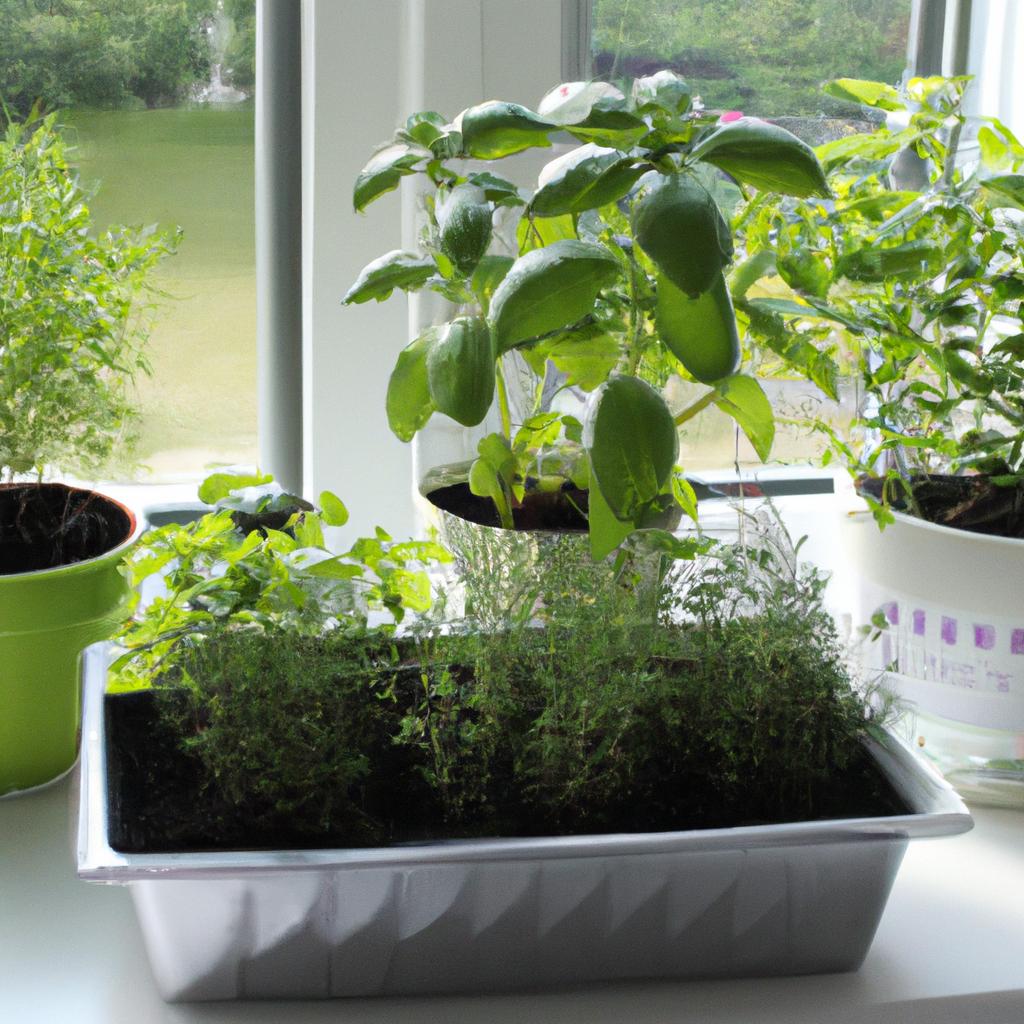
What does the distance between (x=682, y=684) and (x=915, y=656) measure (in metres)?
0.26

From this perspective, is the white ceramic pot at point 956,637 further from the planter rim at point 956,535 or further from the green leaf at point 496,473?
the green leaf at point 496,473

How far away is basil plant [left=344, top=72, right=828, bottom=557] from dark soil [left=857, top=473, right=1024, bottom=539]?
22cm

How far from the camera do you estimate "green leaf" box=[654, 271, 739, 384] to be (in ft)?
1.87

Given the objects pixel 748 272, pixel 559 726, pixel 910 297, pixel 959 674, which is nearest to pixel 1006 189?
pixel 910 297

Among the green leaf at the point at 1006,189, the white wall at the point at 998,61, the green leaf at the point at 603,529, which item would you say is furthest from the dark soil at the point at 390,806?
the white wall at the point at 998,61

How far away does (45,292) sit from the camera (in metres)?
0.77

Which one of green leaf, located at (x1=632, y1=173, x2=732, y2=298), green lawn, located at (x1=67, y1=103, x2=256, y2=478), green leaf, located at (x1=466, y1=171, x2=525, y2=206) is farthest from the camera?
green lawn, located at (x1=67, y1=103, x2=256, y2=478)

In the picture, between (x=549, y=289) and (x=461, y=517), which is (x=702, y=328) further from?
(x=461, y=517)

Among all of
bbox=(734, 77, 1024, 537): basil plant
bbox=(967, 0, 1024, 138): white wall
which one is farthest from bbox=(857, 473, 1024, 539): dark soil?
bbox=(967, 0, 1024, 138): white wall

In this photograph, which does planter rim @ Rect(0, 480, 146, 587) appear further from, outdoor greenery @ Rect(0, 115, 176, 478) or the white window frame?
the white window frame

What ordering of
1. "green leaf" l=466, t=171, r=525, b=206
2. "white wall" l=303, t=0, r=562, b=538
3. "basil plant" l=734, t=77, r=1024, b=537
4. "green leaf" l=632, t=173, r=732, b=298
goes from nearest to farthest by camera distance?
"green leaf" l=632, t=173, r=732, b=298 → "green leaf" l=466, t=171, r=525, b=206 → "basil plant" l=734, t=77, r=1024, b=537 → "white wall" l=303, t=0, r=562, b=538

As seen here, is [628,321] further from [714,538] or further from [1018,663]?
[1018,663]

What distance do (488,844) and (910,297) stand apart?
0.47 meters

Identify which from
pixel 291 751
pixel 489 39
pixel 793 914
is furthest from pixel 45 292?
pixel 793 914
